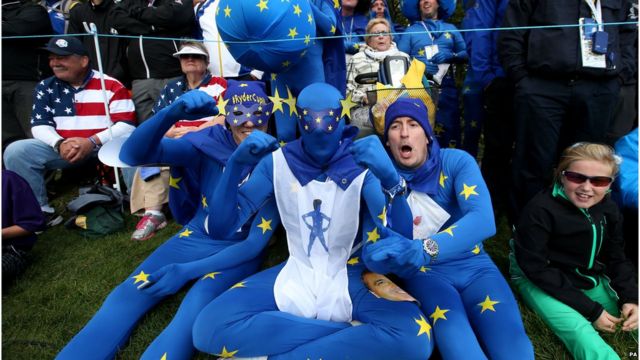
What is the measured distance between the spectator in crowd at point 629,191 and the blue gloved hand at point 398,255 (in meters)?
1.94

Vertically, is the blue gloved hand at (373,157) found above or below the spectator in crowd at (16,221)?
above

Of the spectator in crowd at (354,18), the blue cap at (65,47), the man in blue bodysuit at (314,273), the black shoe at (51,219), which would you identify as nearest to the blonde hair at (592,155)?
the man in blue bodysuit at (314,273)

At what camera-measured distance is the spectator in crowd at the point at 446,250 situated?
2.10 meters

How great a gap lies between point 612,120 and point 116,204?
13.9 ft

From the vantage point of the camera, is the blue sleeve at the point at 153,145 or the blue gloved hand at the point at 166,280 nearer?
the blue sleeve at the point at 153,145

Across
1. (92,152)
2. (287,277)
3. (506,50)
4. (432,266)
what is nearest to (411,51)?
(506,50)

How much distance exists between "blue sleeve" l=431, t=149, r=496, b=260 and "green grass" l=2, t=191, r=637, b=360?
0.82m

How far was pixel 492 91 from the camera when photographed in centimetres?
414

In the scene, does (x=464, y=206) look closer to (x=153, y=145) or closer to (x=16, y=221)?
(x=153, y=145)

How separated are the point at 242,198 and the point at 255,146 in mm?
516

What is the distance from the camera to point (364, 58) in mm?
4148

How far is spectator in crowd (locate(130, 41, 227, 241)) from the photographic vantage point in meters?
4.10

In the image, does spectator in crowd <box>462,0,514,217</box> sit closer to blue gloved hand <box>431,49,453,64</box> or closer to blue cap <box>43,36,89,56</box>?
blue gloved hand <box>431,49,453,64</box>

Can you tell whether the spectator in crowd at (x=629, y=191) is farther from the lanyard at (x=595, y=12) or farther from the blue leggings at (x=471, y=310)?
the blue leggings at (x=471, y=310)
